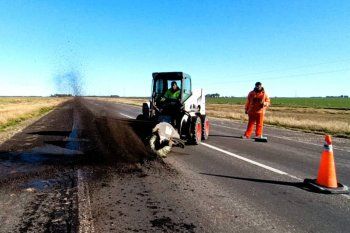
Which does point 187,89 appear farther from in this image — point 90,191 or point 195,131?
point 90,191

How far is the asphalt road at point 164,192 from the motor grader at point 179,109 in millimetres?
1402

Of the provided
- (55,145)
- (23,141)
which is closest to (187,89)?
(55,145)

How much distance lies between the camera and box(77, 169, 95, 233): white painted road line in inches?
162

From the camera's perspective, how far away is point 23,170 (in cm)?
745

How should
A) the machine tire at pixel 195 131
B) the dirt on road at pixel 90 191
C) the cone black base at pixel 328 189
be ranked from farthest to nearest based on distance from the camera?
the machine tire at pixel 195 131 → the cone black base at pixel 328 189 → the dirt on road at pixel 90 191

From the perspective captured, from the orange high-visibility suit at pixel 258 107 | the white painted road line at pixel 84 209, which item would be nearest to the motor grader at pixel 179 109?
the orange high-visibility suit at pixel 258 107

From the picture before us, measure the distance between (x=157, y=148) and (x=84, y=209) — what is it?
504 centimetres

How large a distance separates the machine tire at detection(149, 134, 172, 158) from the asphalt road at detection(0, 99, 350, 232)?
19 cm

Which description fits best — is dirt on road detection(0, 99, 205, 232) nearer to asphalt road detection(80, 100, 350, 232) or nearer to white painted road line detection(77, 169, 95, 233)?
white painted road line detection(77, 169, 95, 233)

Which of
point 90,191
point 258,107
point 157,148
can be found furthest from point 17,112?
point 90,191

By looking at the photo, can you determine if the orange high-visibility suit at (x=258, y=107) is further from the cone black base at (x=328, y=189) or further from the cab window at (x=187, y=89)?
the cone black base at (x=328, y=189)

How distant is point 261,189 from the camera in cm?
595

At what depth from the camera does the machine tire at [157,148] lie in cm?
904

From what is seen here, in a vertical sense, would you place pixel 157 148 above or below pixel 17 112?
above
